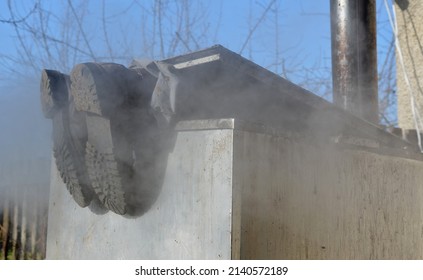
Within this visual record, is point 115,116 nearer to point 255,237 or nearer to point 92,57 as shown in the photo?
point 255,237

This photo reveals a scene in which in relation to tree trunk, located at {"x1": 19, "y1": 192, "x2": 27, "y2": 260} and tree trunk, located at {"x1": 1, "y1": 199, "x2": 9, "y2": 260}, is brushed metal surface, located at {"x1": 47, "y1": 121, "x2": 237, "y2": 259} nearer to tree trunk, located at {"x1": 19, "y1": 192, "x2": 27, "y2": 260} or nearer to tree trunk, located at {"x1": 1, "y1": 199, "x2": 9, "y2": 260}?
Answer: tree trunk, located at {"x1": 19, "y1": 192, "x2": 27, "y2": 260}

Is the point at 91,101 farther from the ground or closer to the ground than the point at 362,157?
farther from the ground

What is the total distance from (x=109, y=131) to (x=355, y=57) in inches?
77.5

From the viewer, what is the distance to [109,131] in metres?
1.35

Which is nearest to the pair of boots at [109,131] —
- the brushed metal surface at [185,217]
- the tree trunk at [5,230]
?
the brushed metal surface at [185,217]

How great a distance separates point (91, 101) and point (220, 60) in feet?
1.54

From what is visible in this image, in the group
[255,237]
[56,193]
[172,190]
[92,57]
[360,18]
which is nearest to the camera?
[255,237]

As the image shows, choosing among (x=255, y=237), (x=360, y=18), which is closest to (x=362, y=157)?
(x=255, y=237)

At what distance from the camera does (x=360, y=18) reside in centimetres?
270

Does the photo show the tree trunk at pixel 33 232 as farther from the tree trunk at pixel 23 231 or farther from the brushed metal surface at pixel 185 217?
the brushed metal surface at pixel 185 217

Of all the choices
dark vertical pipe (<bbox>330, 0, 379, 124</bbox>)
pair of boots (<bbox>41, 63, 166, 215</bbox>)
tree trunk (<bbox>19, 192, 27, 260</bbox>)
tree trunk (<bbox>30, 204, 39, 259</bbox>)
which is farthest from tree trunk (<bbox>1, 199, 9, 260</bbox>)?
dark vertical pipe (<bbox>330, 0, 379, 124</bbox>)

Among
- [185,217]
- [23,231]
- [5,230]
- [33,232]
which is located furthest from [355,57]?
[5,230]

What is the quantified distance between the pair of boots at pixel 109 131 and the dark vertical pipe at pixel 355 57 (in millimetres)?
1666

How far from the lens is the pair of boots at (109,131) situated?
136 centimetres
